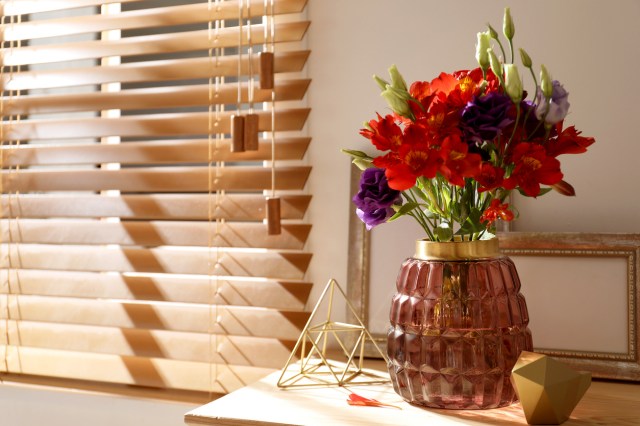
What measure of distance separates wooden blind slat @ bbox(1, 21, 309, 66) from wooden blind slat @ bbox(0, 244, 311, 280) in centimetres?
41

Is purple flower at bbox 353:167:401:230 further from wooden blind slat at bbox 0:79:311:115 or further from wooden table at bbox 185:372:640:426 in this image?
wooden blind slat at bbox 0:79:311:115

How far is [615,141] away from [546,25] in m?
0.24

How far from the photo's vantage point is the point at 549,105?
0.97 metres

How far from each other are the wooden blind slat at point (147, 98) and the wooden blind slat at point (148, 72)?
25mm

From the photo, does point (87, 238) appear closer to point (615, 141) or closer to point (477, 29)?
point (477, 29)

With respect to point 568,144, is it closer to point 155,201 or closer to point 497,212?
point 497,212

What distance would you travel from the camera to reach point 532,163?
955 mm

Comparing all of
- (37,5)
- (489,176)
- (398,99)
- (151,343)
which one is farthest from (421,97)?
(37,5)

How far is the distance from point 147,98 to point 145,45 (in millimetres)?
109

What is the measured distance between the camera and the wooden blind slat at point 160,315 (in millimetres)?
1429

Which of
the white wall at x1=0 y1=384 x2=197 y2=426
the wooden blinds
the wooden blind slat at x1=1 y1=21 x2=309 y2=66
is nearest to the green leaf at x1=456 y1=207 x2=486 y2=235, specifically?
the wooden blinds

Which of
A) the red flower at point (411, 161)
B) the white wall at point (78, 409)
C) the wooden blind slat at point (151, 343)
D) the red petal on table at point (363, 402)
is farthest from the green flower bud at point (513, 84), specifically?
the white wall at point (78, 409)

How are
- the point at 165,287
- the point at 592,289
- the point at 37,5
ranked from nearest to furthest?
the point at 592,289 → the point at 165,287 → the point at 37,5

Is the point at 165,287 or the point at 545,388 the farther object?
the point at 165,287
